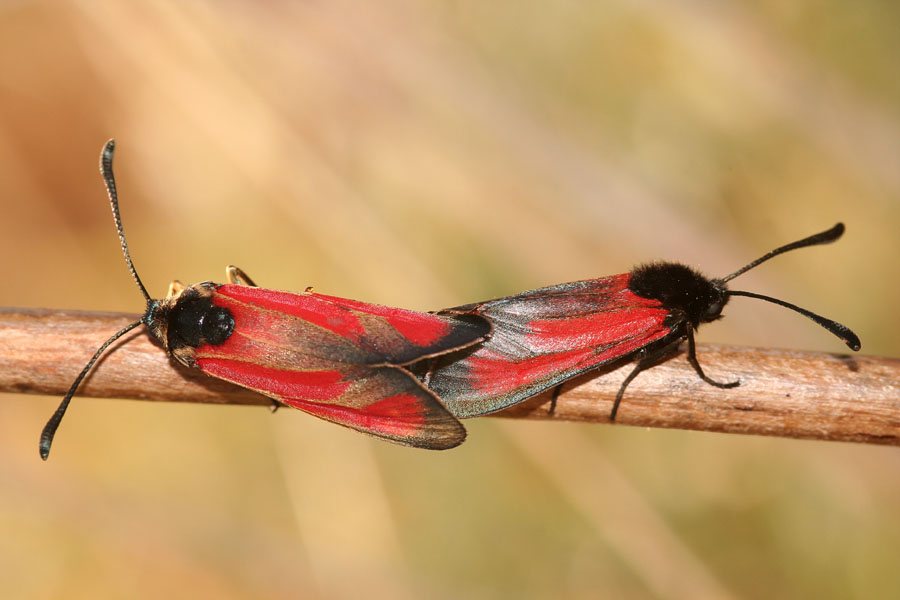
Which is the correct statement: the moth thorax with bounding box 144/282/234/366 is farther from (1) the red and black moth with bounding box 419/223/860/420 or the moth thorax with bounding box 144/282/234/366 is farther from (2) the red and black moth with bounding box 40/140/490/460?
(1) the red and black moth with bounding box 419/223/860/420

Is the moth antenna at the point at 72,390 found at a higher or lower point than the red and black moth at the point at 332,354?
lower

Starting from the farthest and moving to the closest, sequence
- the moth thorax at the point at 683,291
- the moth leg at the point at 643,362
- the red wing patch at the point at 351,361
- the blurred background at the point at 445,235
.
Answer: the blurred background at the point at 445,235, the moth thorax at the point at 683,291, the moth leg at the point at 643,362, the red wing patch at the point at 351,361

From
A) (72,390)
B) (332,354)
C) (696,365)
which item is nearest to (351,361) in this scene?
(332,354)

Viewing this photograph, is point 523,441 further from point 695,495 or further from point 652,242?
point 652,242

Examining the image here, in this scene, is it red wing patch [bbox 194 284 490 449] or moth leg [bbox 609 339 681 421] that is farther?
moth leg [bbox 609 339 681 421]

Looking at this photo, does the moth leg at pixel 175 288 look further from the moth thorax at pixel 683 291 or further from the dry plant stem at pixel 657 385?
the moth thorax at pixel 683 291

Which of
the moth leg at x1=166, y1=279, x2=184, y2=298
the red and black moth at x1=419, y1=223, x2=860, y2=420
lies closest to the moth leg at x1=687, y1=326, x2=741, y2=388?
the red and black moth at x1=419, y1=223, x2=860, y2=420

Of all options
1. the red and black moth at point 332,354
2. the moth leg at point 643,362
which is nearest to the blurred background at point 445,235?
the moth leg at point 643,362
